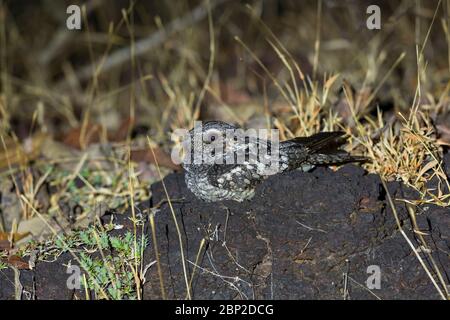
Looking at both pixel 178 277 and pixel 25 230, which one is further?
pixel 25 230

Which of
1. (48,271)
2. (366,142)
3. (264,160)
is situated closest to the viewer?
(48,271)

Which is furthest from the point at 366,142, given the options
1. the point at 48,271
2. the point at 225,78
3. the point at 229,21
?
the point at 229,21

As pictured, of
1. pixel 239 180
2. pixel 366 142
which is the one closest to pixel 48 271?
pixel 239 180

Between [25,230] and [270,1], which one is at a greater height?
[270,1]
